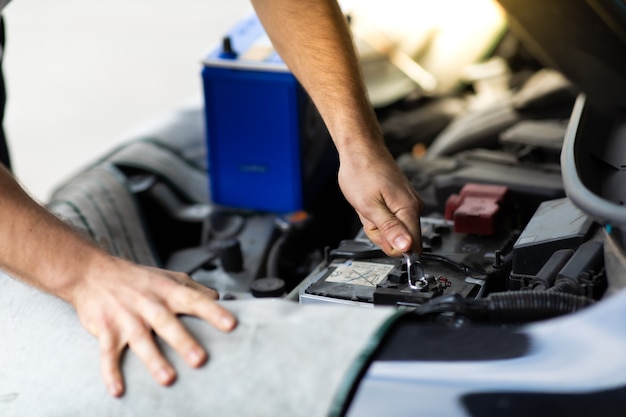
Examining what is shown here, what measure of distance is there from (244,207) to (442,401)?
1298mm

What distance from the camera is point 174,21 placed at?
6004mm

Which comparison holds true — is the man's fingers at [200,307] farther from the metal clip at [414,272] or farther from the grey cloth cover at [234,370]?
the metal clip at [414,272]

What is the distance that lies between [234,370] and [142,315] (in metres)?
0.14

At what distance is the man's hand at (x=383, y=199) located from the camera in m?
1.31

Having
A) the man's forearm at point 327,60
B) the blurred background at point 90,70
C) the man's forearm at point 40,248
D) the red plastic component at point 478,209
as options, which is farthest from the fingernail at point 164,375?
the blurred background at point 90,70

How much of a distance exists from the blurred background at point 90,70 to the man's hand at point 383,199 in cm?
233

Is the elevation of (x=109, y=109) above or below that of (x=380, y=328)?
below

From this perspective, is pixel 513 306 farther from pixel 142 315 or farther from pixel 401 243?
pixel 142 315

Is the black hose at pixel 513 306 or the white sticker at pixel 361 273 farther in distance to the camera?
the white sticker at pixel 361 273

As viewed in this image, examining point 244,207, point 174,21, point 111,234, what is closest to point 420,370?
point 111,234

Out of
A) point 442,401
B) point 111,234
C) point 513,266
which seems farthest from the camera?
point 111,234

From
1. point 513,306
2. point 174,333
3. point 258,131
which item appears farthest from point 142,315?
point 258,131

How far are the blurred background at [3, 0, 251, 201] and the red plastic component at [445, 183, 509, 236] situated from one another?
225 centimetres

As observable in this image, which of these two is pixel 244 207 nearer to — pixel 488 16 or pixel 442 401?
pixel 488 16
